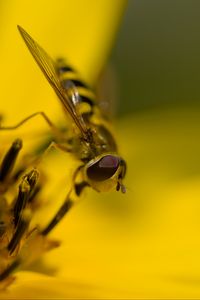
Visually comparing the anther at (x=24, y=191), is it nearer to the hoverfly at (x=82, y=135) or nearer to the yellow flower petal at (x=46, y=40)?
the hoverfly at (x=82, y=135)

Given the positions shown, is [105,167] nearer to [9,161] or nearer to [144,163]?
[9,161]

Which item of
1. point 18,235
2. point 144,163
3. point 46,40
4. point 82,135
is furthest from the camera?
point 144,163

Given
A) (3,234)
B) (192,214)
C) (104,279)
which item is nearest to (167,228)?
(192,214)

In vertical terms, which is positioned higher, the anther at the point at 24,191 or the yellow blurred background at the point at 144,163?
the anther at the point at 24,191

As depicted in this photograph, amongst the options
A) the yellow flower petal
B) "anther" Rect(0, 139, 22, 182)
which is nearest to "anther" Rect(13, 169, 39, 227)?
"anther" Rect(0, 139, 22, 182)

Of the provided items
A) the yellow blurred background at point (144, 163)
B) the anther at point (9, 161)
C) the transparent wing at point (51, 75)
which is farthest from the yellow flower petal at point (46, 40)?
the transparent wing at point (51, 75)

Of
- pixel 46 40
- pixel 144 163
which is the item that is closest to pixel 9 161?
pixel 46 40
